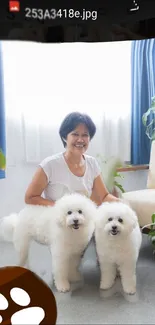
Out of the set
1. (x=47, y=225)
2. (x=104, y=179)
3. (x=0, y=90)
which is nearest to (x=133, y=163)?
(x=104, y=179)

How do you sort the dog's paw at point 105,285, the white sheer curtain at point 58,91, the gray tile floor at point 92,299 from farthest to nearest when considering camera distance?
the dog's paw at point 105,285
the gray tile floor at point 92,299
the white sheer curtain at point 58,91

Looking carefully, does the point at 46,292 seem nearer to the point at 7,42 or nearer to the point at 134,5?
the point at 7,42

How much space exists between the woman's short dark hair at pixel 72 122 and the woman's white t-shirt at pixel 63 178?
0.07m

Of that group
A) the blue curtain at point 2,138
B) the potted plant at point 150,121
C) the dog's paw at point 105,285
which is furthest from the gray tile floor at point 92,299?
the potted plant at point 150,121

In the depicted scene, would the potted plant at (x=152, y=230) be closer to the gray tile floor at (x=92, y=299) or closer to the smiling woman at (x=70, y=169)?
the gray tile floor at (x=92, y=299)

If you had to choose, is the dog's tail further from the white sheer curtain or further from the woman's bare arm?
the white sheer curtain

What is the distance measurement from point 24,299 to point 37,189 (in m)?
0.33

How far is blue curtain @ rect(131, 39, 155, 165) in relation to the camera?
4.25 ft

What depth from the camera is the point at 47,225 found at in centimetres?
134

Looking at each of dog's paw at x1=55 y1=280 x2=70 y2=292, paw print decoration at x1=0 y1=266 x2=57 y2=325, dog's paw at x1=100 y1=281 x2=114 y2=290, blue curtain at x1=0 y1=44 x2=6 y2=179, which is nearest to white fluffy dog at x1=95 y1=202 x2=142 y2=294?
dog's paw at x1=100 y1=281 x2=114 y2=290

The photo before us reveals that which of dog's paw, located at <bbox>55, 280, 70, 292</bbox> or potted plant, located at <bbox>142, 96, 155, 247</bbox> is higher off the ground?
potted plant, located at <bbox>142, 96, 155, 247</bbox>

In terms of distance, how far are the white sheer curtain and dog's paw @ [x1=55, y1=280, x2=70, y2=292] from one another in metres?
0.42

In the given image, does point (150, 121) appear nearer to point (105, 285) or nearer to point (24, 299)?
point (105, 285)

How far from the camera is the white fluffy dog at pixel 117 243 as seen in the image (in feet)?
4.40
